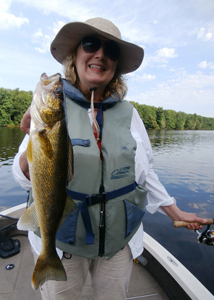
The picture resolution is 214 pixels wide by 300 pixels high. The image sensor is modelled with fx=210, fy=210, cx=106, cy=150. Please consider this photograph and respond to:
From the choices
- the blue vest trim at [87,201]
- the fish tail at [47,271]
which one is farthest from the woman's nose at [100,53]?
the fish tail at [47,271]

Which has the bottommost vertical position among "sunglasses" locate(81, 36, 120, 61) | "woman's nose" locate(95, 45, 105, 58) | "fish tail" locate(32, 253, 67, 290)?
"fish tail" locate(32, 253, 67, 290)

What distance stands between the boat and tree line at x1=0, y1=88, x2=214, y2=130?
44673 mm

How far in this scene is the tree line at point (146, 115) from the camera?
47875 mm

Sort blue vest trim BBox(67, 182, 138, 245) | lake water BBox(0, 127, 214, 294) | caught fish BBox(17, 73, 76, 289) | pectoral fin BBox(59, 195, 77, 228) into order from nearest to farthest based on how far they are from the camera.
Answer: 1. caught fish BBox(17, 73, 76, 289)
2. pectoral fin BBox(59, 195, 77, 228)
3. blue vest trim BBox(67, 182, 138, 245)
4. lake water BBox(0, 127, 214, 294)

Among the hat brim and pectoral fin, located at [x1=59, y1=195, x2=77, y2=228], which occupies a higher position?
the hat brim

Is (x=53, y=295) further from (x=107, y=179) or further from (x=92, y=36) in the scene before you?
(x=92, y=36)

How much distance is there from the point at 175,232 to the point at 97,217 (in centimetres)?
712

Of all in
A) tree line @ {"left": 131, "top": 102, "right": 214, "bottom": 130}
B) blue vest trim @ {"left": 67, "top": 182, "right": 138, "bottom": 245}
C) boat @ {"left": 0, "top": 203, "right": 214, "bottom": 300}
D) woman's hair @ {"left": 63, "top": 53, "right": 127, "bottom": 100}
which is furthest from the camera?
tree line @ {"left": 131, "top": 102, "right": 214, "bottom": 130}

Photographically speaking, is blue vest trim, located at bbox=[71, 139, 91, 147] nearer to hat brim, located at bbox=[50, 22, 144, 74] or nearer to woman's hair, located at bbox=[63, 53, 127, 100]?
woman's hair, located at bbox=[63, 53, 127, 100]

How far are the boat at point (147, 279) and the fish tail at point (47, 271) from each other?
184 cm

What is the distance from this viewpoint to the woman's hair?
2314 millimetres

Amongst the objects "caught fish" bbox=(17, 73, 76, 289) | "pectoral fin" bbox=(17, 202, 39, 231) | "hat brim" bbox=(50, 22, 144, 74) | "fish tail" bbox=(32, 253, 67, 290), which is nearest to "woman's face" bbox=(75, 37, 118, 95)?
"hat brim" bbox=(50, 22, 144, 74)

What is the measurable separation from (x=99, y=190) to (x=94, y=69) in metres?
1.23

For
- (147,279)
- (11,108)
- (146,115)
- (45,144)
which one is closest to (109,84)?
(45,144)
